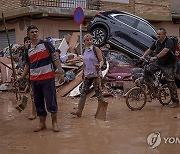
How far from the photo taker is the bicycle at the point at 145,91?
30.5 feet

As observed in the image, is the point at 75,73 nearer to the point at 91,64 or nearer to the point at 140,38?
the point at 140,38

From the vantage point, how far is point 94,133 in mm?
6891

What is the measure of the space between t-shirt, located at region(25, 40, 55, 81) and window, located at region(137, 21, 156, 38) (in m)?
9.67

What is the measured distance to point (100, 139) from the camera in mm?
6406

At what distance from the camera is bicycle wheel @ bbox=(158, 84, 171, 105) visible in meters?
9.90

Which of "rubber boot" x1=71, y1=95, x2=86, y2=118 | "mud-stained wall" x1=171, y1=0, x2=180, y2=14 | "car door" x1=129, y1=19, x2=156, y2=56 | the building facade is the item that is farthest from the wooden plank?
"mud-stained wall" x1=171, y1=0, x2=180, y2=14

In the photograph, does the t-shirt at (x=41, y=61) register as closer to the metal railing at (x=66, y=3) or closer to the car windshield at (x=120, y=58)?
the car windshield at (x=120, y=58)

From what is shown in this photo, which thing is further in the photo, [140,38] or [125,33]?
[125,33]

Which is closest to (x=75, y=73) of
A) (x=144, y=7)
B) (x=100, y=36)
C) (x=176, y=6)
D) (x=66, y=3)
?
(x=100, y=36)

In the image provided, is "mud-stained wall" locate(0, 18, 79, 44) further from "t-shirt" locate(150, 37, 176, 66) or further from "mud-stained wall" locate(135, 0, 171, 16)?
"t-shirt" locate(150, 37, 176, 66)

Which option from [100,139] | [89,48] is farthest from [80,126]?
[89,48]

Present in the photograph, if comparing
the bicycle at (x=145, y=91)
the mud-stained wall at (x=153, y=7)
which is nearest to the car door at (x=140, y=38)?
the bicycle at (x=145, y=91)

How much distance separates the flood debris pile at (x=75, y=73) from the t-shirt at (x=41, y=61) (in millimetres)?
5205

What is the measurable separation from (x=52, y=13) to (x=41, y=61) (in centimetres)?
1255
